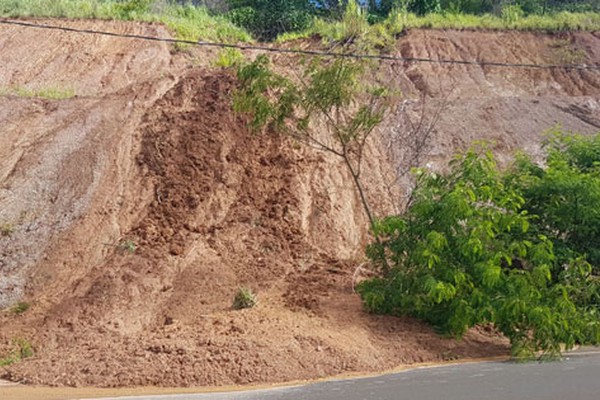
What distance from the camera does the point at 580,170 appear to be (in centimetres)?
1290

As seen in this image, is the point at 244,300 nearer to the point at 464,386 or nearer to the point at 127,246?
the point at 127,246

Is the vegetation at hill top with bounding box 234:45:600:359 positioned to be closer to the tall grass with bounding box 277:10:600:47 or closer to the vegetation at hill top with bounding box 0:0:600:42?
the vegetation at hill top with bounding box 0:0:600:42

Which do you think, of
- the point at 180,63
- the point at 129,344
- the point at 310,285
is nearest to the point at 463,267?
the point at 310,285

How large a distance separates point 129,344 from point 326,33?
14.0m

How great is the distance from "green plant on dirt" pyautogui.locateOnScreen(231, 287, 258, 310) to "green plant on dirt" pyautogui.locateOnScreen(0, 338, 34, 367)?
3346 millimetres

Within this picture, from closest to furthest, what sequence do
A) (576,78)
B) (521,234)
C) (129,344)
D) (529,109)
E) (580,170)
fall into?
(129,344) < (521,234) < (580,170) < (529,109) < (576,78)

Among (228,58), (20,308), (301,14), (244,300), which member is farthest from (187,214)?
(301,14)

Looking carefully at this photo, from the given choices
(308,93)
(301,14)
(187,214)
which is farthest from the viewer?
(301,14)

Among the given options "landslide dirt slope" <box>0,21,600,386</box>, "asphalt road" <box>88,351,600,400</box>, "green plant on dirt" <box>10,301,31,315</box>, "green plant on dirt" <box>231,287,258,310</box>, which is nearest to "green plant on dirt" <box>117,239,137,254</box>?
"landslide dirt slope" <box>0,21,600,386</box>

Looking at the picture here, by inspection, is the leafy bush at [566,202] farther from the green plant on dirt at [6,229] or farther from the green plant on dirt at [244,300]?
the green plant on dirt at [6,229]

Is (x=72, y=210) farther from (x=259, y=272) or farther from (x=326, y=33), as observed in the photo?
(x=326, y=33)

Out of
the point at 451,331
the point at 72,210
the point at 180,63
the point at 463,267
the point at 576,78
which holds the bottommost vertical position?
the point at 451,331

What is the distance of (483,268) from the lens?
35.7 ft

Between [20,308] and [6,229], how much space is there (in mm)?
2335
